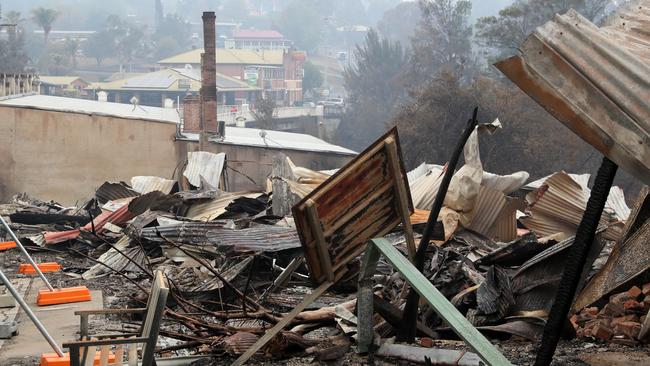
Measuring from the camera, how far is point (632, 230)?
6.32 meters

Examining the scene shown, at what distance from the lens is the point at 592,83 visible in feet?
12.5

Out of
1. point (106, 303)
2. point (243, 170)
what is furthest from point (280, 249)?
point (243, 170)

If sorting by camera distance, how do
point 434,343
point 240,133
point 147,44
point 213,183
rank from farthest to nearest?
1. point 147,44
2. point 240,133
3. point 213,183
4. point 434,343

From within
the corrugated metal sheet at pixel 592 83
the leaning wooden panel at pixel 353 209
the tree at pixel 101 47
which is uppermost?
the tree at pixel 101 47

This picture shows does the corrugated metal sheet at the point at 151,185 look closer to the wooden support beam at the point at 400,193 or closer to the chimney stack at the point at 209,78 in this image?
the chimney stack at the point at 209,78

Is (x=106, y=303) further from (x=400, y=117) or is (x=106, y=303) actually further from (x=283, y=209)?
(x=400, y=117)

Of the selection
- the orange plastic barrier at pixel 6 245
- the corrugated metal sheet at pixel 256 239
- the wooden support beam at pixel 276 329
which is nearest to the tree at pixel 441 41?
the orange plastic barrier at pixel 6 245

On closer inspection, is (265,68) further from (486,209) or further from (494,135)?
(486,209)

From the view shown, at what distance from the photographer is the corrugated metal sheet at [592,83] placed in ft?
12.1

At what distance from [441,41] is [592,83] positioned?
71.7 m

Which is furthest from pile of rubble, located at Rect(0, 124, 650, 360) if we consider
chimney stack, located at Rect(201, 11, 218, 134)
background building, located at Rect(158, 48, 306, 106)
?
background building, located at Rect(158, 48, 306, 106)

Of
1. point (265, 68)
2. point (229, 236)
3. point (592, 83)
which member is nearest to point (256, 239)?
point (229, 236)

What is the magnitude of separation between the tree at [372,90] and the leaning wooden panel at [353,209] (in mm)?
66596

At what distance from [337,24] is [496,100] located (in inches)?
6146
